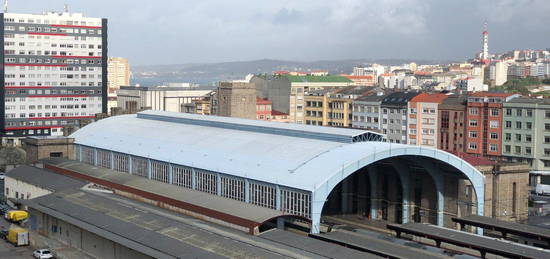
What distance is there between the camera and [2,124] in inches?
3644

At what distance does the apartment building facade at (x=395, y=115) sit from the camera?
87.3 metres

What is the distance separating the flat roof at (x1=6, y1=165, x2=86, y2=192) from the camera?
5150cm

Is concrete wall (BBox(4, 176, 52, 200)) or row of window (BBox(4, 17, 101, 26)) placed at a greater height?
row of window (BBox(4, 17, 101, 26))

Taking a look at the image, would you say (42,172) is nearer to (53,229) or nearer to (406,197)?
(53,229)

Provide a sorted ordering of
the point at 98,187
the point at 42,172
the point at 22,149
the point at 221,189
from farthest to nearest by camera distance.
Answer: the point at 22,149 < the point at 42,172 < the point at 98,187 < the point at 221,189

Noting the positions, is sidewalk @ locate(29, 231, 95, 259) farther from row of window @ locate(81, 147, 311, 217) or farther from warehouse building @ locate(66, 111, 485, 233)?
row of window @ locate(81, 147, 311, 217)

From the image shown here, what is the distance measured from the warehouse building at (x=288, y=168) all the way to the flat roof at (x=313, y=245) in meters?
2.36

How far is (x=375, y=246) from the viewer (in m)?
34.5

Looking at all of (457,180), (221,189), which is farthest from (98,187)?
(457,180)

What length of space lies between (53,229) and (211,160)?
10.7m

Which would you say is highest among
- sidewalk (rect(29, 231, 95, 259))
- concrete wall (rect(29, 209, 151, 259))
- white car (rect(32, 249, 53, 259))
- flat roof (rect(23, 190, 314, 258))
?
flat roof (rect(23, 190, 314, 258))

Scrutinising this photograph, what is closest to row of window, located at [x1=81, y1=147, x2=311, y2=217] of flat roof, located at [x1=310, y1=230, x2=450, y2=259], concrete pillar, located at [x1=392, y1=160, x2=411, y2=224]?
flat roof, located at [x1=310, y1=230, x2=450, y2=259]

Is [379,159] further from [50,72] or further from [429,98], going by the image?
[50,72]

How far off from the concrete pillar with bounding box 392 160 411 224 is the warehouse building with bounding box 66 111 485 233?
0.21 feet
